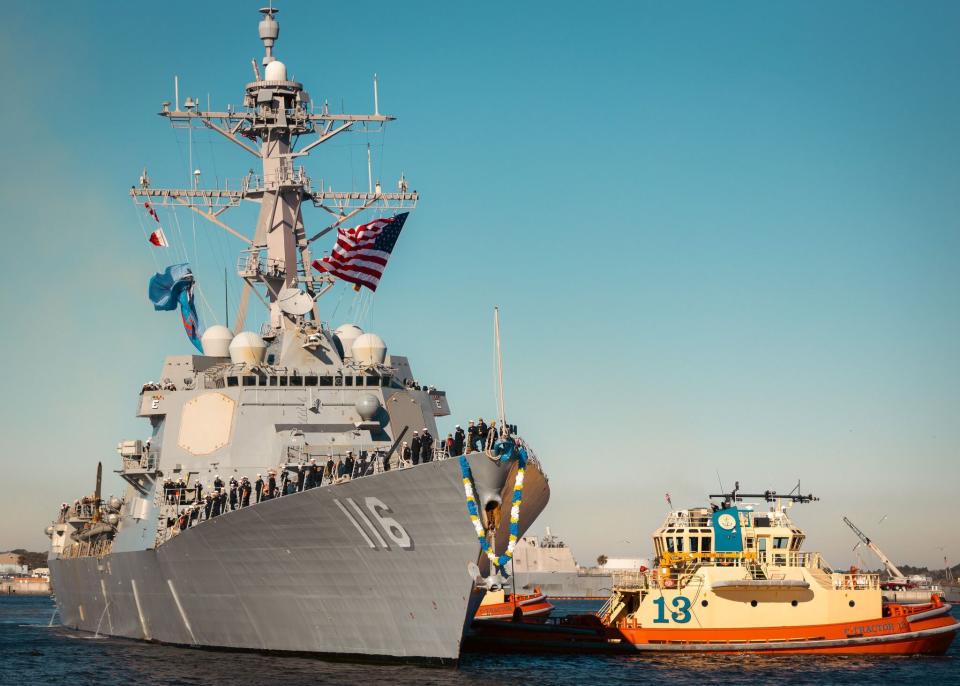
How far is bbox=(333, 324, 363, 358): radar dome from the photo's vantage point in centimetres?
3347

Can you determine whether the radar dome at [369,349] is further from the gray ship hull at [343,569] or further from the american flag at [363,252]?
the gray ship hull at [343,569]

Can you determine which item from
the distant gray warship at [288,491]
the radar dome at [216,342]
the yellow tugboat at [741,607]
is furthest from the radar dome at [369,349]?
the yellow tugboat at [741,607]

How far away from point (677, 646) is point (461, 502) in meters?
9.70

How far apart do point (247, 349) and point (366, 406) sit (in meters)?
3.70

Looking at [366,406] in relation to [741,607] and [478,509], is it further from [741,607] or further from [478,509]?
[741,607]

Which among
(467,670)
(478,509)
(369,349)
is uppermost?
(369,349)

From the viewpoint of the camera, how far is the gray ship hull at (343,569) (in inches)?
946

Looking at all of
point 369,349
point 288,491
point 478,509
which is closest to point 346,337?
point 369,349

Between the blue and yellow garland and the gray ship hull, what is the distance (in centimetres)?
17

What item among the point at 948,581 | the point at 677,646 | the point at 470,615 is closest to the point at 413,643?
the point at 470,615

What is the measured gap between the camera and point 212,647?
28469mm

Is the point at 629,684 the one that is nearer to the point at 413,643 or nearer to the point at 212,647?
the point at 413,643

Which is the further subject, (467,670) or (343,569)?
(467,670)

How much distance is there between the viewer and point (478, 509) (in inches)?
930
